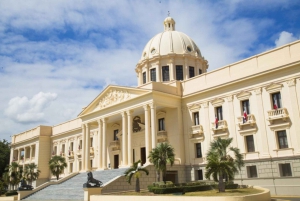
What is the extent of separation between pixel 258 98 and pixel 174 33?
76.6ft

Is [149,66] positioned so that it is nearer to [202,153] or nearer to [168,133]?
[168,133]

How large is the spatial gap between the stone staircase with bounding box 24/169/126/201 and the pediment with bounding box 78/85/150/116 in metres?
8.65

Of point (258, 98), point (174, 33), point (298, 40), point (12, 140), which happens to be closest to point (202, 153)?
point (258, 98)

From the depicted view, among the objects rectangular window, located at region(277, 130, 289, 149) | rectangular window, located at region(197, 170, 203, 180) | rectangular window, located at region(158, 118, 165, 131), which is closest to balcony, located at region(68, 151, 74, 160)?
rectangular window, located at region(158, 118, 165, 131)

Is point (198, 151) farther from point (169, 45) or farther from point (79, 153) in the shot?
point (79, 153)

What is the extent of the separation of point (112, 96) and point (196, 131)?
1192 centimetres

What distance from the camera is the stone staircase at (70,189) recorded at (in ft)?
97.9

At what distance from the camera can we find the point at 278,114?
28.1 metres

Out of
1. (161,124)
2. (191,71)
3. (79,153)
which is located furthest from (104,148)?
(191,71)

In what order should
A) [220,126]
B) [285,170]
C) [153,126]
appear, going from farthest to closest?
[153,126], [220,126], [285,170]

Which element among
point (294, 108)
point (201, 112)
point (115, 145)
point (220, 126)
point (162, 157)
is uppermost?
point (201, 112)

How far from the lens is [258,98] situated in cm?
2992

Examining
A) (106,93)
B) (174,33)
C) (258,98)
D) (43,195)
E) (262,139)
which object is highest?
(174,33)

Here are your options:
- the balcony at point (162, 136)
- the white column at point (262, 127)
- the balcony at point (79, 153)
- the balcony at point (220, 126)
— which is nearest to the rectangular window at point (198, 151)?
the balcony at point (220, 126)
